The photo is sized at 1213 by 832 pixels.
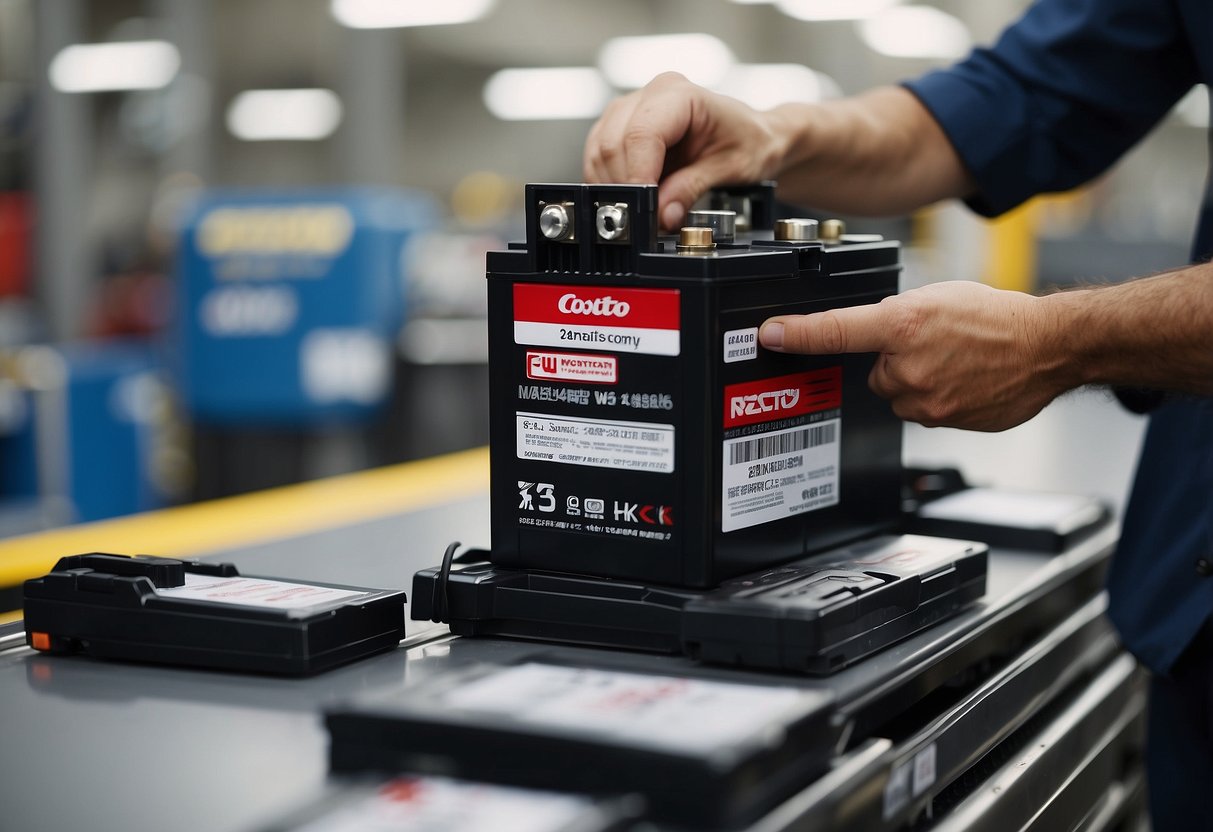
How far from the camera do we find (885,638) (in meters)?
0.83

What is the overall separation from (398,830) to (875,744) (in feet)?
0.95

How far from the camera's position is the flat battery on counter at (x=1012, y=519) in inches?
46.9

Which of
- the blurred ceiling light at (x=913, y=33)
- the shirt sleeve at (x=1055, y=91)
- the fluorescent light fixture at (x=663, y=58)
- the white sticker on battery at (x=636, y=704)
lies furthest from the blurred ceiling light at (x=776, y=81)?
the white sticker on battery at (x=636, y=704)

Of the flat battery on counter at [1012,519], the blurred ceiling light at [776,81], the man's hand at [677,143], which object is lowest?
the flat battery on counter at [1012,519]

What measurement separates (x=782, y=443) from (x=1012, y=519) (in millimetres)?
437

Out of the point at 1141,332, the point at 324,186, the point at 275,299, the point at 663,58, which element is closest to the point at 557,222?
the point at 1141,332

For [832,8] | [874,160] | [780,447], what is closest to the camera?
[780,447]

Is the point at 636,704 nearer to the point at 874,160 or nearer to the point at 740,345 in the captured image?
the point at 740,345

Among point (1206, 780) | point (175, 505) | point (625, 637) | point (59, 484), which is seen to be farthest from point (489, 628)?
point (175, 505)

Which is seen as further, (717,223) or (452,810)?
(717,223)

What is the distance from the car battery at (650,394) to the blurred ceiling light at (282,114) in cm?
1196

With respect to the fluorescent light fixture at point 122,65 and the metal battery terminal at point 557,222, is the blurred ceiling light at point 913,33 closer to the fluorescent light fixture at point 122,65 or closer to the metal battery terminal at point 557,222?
the fluorescent light fixture at point 122,65

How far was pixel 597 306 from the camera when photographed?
0.82 m

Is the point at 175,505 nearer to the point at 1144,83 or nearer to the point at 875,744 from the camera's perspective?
the point at 1144,83
